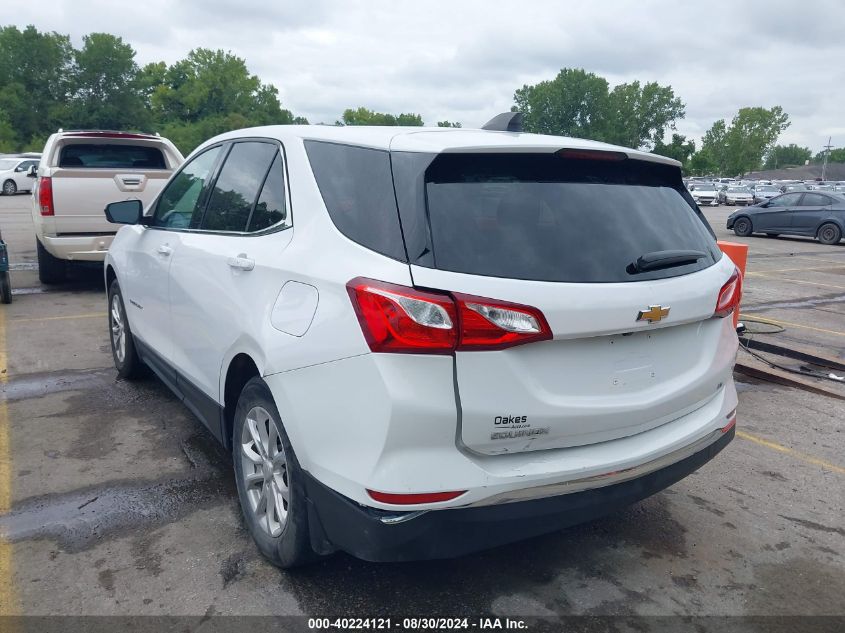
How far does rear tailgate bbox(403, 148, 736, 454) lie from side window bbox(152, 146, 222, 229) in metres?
1.99

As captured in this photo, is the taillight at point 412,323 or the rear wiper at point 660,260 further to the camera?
the rear wiper at point 660,260

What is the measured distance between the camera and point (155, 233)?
4391 mm

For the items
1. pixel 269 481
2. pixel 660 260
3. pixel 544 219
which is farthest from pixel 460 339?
pixel 269 481

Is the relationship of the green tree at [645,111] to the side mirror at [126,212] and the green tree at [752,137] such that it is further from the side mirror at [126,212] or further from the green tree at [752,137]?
the side mirror at [126,212]

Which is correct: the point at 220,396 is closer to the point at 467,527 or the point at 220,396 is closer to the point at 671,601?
the point at 467,527

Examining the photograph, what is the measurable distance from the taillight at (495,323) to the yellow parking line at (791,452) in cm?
300

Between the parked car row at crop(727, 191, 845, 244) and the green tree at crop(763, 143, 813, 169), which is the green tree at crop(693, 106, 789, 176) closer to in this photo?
the green tree at crop(763, 143, 813, 169)

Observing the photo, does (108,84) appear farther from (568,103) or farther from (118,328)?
(118,328)

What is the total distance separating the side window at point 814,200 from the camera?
70.2 feet

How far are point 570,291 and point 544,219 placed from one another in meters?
0.31

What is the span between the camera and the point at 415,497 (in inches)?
89.7

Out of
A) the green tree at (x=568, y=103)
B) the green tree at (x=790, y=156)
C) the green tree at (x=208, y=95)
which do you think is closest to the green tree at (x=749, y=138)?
the green tree at (x=568, y=103)

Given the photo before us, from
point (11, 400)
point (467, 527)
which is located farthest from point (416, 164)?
point (11, 400)

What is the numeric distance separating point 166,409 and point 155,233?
4.13ft
